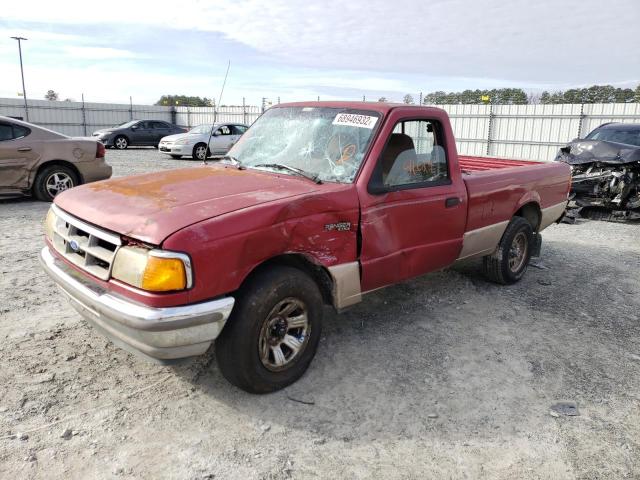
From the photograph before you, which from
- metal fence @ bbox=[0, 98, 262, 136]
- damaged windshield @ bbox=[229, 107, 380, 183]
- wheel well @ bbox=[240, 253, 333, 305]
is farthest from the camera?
metal fence @ bbox=[0, 98, 262, 136]

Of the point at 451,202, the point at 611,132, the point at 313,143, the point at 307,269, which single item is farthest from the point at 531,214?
the point at 611,132

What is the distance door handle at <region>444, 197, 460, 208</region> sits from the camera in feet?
14.0

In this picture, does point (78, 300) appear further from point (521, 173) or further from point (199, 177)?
point (521, 173)

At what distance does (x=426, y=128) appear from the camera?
4.36 metres

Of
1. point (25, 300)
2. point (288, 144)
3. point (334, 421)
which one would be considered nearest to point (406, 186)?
point (288, 144)

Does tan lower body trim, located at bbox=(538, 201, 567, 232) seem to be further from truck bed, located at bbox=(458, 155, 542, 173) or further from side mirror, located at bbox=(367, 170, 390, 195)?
side mirror, located at bbox=(367, 170, 390, 195)

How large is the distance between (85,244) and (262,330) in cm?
120

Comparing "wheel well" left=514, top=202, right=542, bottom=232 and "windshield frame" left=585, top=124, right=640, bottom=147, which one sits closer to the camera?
"wheel well" left=514, top=202, right=542, bottom=232

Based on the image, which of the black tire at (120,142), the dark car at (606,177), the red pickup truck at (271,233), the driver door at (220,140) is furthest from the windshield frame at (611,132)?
the black tire at (120,142)

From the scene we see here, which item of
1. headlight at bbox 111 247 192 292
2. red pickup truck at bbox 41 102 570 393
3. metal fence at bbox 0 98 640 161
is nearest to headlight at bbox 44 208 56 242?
red pickup truck at bbox 41 102 570 393

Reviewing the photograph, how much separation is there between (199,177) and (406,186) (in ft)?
5.13

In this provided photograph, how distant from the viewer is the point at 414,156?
13.7 ft

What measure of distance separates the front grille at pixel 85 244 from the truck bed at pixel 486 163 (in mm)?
4029

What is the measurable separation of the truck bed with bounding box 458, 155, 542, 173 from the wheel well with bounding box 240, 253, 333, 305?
289cm
